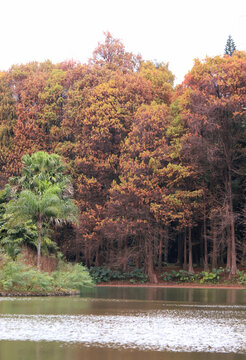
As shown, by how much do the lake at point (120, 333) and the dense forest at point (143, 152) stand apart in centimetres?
2216

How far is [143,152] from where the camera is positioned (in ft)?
149

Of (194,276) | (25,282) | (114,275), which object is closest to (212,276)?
(194,276)

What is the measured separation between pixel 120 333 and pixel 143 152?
31017 mm

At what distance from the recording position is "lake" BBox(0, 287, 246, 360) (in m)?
12.0

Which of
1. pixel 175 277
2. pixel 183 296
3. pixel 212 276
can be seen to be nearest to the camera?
pixel 183 296

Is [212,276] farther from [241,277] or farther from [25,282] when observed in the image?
[25,282]

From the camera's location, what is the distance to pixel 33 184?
137 ft

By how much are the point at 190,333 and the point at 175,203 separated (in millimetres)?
28948

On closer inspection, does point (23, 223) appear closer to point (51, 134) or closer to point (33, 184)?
point (33, 184)

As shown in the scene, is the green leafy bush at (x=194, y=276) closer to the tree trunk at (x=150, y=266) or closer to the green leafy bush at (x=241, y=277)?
the tree trunk at (x=150, y=266)

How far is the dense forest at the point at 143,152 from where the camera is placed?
1741 inches

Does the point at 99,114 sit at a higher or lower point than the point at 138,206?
higher

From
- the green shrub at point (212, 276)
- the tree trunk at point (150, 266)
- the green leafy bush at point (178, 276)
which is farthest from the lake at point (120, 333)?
the tree trunk at point (150, 266)

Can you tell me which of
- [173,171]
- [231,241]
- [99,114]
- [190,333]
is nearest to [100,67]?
[99,114]
